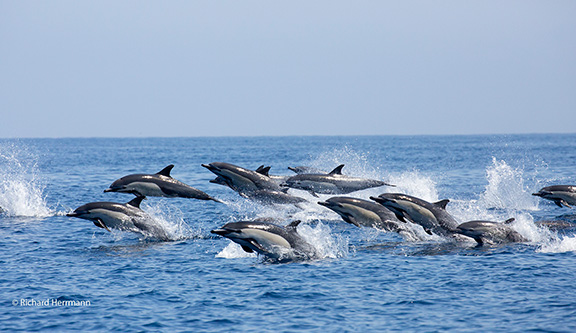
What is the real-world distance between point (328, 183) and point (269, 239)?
5.70 meters

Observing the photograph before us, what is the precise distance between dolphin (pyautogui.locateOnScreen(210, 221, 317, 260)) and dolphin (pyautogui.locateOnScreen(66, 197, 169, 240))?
13.7 ft

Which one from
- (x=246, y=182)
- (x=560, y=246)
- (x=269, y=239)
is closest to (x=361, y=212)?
(x=269, y=239)

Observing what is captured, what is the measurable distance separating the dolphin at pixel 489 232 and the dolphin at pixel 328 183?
13.0 feet

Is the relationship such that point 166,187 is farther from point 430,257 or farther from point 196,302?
point 430,257

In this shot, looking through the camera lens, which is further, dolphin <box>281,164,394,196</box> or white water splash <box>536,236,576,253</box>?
dolphin <box>281,164,394,196</box>

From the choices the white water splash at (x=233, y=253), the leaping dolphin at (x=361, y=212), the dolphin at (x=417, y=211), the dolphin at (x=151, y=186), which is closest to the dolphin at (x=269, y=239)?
the white water splash at (x=233, y=253)

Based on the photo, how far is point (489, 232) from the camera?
15.9 m

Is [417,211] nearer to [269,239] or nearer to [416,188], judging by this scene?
[269,239]

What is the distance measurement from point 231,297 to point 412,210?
20.1ft

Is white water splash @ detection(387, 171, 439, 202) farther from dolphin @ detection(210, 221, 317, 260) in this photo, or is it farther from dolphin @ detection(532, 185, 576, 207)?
dolphin @ detection(210, 221, 317, 260)

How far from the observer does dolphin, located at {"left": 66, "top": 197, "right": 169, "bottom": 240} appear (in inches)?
648

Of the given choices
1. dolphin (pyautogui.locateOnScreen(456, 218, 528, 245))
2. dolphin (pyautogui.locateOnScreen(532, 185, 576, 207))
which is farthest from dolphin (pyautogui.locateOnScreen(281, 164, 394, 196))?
dolphin (pyautogui.locateOnScreen(532, 185, 576, 207))


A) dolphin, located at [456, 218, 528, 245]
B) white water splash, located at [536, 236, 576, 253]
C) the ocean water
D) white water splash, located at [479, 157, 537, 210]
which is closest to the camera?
the ocean water

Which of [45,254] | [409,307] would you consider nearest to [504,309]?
[409,307]
